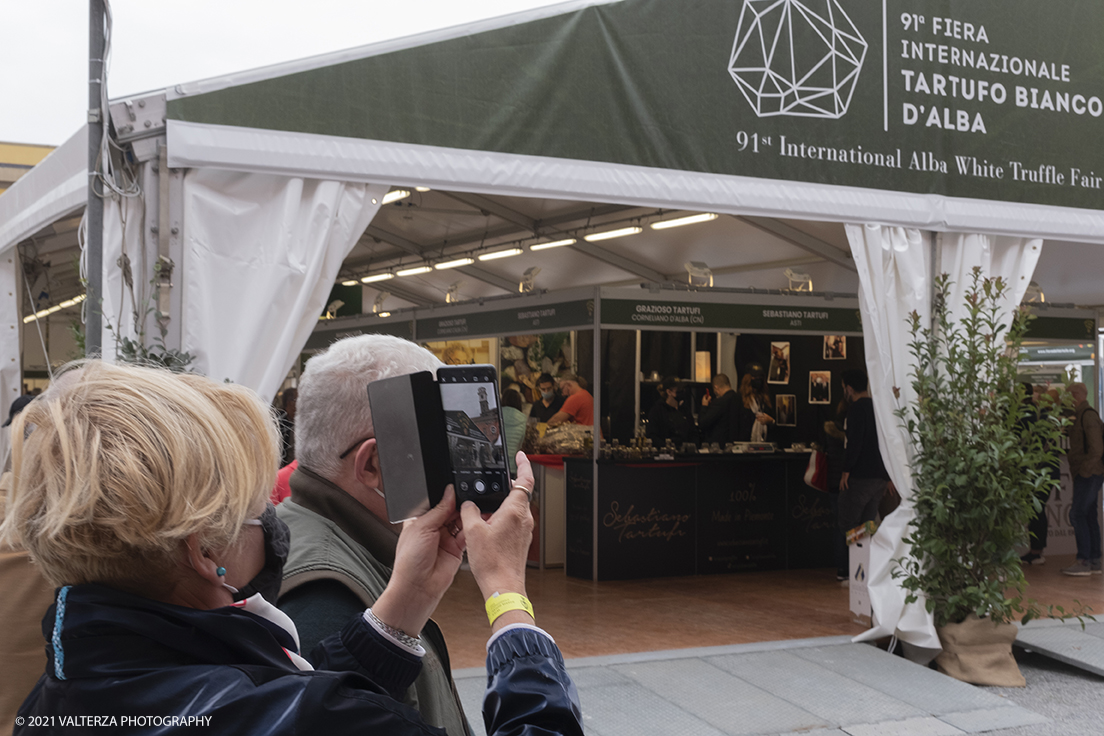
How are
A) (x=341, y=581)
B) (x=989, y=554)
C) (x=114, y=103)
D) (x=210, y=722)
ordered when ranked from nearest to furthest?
(x=210, y=722), (x=341, y=581), (x=114, y=103), (x=989, y=554)

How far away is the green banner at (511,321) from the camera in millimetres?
8586

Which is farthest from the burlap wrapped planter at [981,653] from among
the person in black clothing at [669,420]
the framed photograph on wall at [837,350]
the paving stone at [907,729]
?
the framed photograph on wall at [837,350]

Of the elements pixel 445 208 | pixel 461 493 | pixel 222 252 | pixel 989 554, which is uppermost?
pixel 445 208

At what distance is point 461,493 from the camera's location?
3.90 feet

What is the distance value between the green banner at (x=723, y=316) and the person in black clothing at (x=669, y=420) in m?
1.26

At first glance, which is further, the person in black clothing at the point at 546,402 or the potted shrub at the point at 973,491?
the person in black clothing at the point at 546,402

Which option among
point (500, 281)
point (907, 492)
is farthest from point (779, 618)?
point (500, 281)

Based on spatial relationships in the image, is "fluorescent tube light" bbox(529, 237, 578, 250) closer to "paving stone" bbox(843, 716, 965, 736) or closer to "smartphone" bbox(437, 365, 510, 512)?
"paving stone" bbox(843, 716, 965, 736)

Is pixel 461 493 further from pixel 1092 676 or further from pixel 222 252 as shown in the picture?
pixel 1092 676

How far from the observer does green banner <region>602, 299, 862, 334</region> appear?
8.48m

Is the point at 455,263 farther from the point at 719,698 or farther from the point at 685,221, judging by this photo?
the point at 719,698

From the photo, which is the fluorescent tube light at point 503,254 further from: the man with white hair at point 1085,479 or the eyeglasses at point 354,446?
the eyeglasses at point 354,446

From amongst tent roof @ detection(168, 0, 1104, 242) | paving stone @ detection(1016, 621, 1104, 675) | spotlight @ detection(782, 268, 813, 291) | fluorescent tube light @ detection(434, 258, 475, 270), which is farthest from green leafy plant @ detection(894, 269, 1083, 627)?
fluorescent tube light @ detection(434, 258, 475, 270)

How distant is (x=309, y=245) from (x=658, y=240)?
23.7 feet
